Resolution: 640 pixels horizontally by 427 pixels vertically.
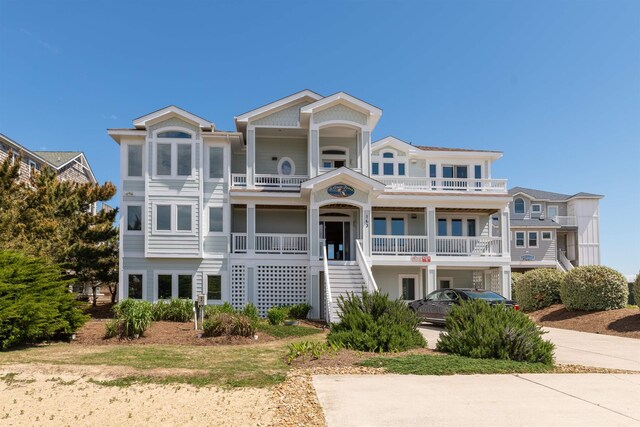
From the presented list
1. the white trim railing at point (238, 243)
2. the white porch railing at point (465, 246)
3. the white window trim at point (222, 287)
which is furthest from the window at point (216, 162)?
the white porch railing at point (465, 246)

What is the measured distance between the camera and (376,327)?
1173 centimetres

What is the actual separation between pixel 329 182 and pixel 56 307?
475 inches

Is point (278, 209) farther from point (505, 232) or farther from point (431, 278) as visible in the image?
point (505, 232)

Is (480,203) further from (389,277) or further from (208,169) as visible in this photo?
(208,169)

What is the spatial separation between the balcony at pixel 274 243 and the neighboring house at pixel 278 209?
2.1 inches

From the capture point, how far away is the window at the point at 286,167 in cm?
2439

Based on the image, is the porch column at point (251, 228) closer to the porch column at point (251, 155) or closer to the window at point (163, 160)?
the porch column at point (251, 155)

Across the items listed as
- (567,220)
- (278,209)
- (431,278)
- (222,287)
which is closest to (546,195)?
(567,220)

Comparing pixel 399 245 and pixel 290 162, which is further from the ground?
pixel 290 162

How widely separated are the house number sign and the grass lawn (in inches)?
483

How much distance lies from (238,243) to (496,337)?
47.7ft

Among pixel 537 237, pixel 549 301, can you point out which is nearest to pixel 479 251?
pixel 549 301

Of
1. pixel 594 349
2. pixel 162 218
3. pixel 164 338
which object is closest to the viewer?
pixel 594 349

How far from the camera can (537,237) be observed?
4366cm
